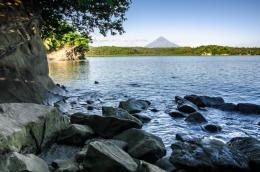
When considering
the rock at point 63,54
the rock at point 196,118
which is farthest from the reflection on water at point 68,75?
the rock at point 63,54

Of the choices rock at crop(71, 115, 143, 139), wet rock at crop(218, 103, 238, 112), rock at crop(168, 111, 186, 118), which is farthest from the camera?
wet rock at crop(218, 103, 238, 112)

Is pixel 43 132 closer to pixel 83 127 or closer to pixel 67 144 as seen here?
pixel 67 144

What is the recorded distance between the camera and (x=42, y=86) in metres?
14.4

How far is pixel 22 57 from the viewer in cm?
1274

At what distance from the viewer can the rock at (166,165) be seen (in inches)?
239

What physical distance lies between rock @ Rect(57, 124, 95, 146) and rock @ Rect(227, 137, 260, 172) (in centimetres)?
495

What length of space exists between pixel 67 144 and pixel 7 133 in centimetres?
242

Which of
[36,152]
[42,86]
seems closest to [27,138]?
[36,152]

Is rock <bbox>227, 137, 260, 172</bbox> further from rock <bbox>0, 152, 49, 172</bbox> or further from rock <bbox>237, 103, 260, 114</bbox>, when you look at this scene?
rock <bbox>237, 103, 260, 114</bbox>

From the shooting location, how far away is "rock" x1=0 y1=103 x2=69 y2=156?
5.59 meters

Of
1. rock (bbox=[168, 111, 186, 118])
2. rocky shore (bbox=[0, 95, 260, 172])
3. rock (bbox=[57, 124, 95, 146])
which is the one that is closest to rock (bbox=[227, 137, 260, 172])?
rocky shore (bbox=[0, 95, 260, 172])

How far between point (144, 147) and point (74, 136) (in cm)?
243

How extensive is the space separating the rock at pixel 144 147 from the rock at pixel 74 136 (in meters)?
1.41

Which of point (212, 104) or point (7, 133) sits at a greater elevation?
point (7, 133)
